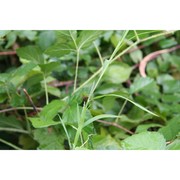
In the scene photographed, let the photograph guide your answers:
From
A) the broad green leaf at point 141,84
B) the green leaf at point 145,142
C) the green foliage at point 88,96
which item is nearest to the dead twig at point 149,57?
the green foliage at point 88,96

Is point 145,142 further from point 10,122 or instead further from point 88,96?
point 10,122

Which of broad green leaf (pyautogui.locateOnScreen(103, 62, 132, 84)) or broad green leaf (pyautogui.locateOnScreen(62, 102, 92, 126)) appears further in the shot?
broad green leaf (pyautogui.locateOnScreen(103, 62, 132, 84))

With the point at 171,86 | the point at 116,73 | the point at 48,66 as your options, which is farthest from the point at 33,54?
the point at 171,86

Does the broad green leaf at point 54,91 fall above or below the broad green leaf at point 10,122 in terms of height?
above

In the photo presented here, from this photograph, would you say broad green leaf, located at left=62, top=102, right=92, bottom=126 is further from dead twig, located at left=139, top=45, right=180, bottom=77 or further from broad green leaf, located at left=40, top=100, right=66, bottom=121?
dead twig, located at left=139, top=45, right=180, bottom=77

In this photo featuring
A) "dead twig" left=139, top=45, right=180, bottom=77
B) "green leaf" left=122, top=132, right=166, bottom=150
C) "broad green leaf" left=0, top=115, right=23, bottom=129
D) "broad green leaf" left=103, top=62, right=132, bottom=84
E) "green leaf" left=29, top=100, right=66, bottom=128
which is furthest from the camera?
"dead twig" left=139, top=45, right=180, bottom=77

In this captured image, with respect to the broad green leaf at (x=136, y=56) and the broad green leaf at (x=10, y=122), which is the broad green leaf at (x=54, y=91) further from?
the broad green leaf at (x=136, y=56)

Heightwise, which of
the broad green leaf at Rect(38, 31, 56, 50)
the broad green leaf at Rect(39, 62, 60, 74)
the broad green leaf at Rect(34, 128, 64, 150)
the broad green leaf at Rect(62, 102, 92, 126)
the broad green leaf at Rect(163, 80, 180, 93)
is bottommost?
the broad green leaf at Rect(163, 80, 180, 93)

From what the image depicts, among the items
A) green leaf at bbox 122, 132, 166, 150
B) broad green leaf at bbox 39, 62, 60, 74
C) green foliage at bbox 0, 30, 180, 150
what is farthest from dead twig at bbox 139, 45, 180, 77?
green leaf at bbox 122, 132, 166, 150
